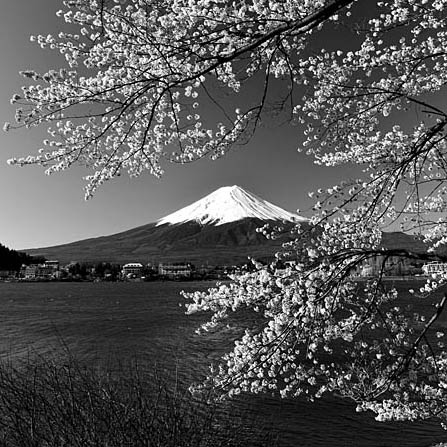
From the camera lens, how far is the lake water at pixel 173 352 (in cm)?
955

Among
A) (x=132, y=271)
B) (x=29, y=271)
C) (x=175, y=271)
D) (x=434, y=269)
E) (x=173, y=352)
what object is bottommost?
(x=175, y=271)

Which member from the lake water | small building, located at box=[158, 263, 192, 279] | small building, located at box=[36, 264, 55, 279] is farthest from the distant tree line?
the lake water

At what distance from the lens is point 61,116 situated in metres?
2.29

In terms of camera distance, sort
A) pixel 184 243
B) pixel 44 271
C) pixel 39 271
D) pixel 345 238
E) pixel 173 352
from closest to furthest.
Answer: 1. pixel 345 238
2. pixel 173 352
3. pixel 44 271
4. pixel 39 271
5. pixel 184 243

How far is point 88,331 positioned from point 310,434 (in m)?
18.3

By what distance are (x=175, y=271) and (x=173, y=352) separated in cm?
9309

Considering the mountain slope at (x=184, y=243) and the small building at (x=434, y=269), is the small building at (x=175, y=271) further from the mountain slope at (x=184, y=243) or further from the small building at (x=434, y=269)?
the small building at (x=434, y=269)

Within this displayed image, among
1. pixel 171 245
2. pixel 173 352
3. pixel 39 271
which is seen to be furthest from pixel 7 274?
pixel 173 352

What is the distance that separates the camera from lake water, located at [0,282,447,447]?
9555mm

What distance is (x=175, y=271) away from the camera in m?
111

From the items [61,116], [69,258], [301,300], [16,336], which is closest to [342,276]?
[301,300]

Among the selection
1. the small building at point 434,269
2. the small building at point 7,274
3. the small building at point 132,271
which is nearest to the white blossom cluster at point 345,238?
the small building at point 434,269

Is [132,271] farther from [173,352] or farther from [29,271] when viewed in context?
[173,352]

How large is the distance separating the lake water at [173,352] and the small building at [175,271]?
68.8m
